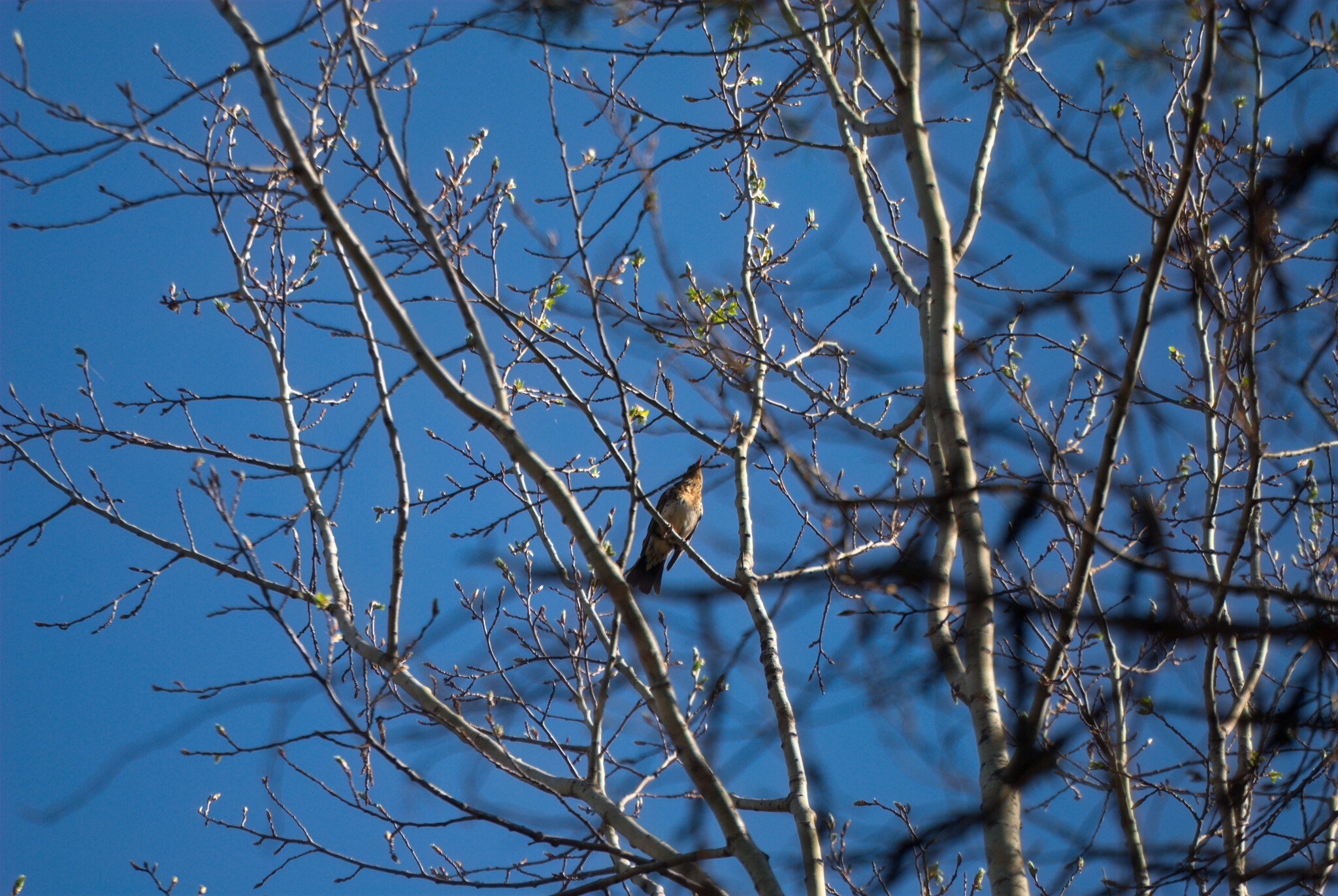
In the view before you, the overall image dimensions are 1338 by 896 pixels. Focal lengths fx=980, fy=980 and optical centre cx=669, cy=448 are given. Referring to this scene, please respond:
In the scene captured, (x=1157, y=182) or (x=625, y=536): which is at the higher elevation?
(x=1157, y=182)

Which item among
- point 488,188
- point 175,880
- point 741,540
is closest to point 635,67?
point 488,188

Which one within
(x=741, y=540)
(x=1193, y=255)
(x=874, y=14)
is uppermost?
(x=874, y=14)

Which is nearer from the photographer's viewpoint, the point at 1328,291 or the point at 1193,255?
the point at 1193,255

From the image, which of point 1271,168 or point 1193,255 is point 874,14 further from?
point 1193,255

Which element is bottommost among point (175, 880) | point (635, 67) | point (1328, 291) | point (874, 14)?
point (175, 880)

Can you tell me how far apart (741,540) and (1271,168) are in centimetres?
188

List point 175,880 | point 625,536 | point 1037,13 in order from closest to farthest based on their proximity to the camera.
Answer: point 625,536 → point 1037,13 → point 175,880

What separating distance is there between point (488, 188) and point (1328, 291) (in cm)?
303

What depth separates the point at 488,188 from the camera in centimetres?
358

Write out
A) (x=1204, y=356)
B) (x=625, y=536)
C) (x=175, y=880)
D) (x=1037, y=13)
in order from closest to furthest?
(x=625, y=536) < (x=1037, y=13) < (x=175, y=880) < (x=1204, y=356)

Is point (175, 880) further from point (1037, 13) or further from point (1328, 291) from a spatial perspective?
point (1328, 291)

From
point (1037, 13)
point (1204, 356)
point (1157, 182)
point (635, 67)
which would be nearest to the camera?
point (635, 67)

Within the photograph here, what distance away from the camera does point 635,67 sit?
3113 millimetres

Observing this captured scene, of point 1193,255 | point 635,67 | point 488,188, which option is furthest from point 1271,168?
point 488,188
